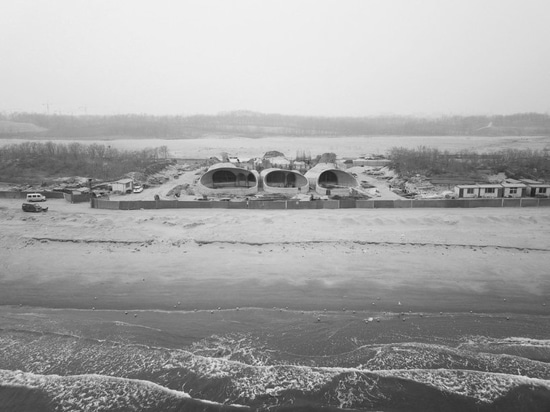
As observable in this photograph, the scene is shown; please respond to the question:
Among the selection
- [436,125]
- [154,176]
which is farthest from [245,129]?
[154,176]

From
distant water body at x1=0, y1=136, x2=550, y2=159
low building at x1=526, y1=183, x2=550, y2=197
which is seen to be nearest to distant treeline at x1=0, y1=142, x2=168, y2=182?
distant water body at x1=0, y1=136, x2=550, y2=159

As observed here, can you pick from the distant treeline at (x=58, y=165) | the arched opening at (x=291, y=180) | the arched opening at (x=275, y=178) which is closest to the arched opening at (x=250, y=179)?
the arched opening at (x=275, y=178)

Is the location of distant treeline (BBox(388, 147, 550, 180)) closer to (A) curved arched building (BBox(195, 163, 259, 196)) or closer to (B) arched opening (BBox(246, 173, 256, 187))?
(B) arched opening (BBox(246, 173, 256, 187))

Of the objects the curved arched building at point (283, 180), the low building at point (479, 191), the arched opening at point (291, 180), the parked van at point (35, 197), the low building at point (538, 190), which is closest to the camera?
the parked van at point (35, 197)

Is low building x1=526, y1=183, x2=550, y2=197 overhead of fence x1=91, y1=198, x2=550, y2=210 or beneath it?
overhead

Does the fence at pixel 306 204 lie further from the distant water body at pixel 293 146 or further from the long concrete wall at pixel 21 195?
the distant water body at pixel 293 146

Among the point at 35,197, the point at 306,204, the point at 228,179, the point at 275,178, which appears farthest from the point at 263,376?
the point at 228,179

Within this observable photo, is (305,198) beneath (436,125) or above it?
beneath

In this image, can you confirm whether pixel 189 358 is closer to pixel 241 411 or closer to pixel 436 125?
pixel 241 411

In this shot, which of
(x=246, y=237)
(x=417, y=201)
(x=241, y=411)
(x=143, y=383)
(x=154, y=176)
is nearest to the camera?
(x=241, y=411)
